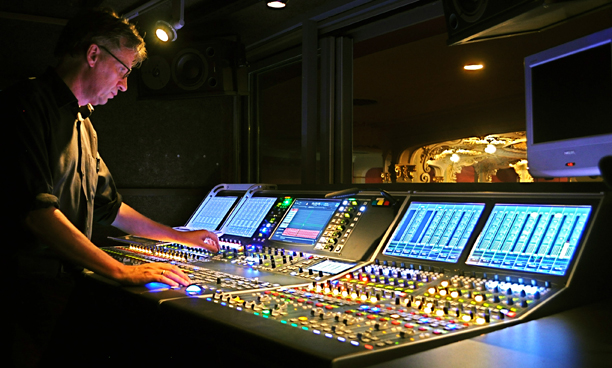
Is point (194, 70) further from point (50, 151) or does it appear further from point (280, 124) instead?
point (50, 151)

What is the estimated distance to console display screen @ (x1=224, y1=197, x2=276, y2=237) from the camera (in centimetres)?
215

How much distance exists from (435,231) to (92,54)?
125 cm

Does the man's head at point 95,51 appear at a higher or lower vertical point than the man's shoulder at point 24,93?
higher

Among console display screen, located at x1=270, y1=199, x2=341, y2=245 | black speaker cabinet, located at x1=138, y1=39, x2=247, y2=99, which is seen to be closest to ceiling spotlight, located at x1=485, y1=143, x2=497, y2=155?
console display screen, located at x1=270, y1=199, x2=341, y2=245

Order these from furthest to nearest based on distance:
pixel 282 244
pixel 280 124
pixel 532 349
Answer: pixel 280 124 → pixel 282 244 → pixel 532 349

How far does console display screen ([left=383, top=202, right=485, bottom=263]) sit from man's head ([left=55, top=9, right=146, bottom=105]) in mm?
1112

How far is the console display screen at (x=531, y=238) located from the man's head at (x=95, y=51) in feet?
4.33

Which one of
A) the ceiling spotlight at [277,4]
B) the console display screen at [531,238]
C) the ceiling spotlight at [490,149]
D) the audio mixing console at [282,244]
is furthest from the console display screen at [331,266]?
the ceiling spotlight at [277,4]

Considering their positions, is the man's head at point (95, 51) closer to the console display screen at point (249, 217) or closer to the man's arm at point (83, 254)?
the man's arm at point (83, 254)

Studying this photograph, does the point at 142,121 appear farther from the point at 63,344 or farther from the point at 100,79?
the point at 63,344

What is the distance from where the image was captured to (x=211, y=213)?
264 cm

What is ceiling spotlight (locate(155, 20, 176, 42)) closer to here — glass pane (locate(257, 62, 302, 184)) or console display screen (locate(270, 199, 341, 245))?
glass pane (locate(257, 62, 302, 184))

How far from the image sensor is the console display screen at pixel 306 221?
185 cm

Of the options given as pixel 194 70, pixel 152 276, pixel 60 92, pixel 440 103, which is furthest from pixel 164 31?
pixel 152 276
